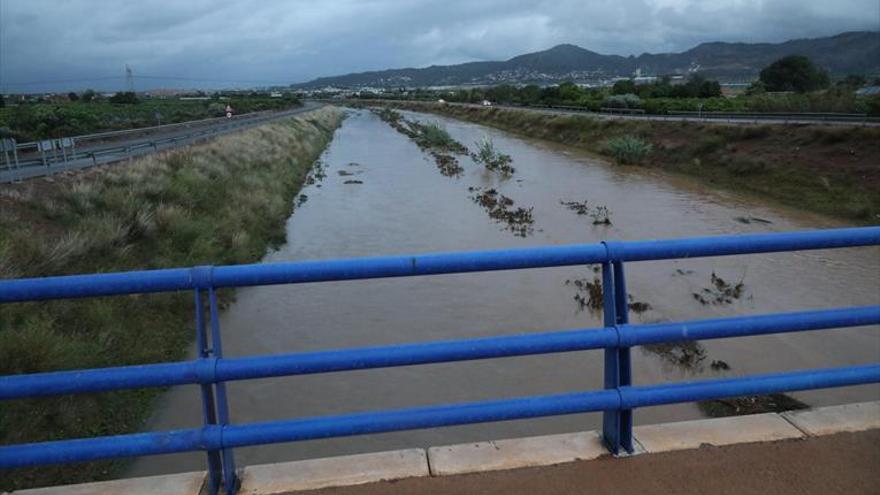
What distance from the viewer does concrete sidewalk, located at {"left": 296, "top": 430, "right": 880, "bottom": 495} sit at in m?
2.79

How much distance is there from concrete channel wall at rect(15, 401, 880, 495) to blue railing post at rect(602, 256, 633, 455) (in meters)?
0.08

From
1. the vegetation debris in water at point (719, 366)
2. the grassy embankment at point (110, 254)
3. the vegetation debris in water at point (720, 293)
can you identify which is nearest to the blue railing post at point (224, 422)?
the grassy embankment at point (110, 254)

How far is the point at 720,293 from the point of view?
12031mm

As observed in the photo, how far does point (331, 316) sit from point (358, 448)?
4.45m

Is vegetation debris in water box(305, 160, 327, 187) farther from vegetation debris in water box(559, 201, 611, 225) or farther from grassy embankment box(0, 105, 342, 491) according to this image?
vegetation debris in water box(559, 201, 611, 225)

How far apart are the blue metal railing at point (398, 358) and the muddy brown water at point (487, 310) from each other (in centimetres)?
405

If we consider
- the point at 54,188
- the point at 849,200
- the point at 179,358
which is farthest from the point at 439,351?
the point at 849,200

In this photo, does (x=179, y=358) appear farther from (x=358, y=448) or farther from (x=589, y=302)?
(x=589, y=302)

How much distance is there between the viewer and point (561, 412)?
2.83 m

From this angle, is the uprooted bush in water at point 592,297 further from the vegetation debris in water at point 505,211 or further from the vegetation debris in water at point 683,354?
the vegetation debris in water at point 505,211

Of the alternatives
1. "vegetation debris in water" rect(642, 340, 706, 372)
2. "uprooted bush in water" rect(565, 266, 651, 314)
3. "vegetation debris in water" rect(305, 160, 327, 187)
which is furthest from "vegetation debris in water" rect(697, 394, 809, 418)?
"vegetation debris in water" rect(305, 160, 327, 187)

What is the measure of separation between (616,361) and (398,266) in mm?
1090

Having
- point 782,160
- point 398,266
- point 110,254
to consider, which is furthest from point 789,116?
point 398,266

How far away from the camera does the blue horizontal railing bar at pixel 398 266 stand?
2.47 meters
